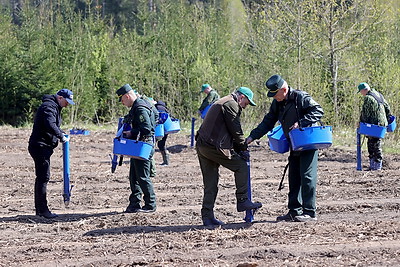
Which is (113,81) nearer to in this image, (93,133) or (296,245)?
(93,133)

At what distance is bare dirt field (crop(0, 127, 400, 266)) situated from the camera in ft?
22.0

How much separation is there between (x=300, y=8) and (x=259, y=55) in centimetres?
259

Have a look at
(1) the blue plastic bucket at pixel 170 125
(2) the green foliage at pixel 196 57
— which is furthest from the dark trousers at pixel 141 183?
(2) the green foliage at pixel 196 57

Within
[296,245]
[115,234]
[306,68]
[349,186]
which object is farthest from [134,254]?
[306,68]

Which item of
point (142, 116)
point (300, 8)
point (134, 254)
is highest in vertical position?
point (300, 8)

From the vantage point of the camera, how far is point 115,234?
26.5ft

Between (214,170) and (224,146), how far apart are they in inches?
18.6

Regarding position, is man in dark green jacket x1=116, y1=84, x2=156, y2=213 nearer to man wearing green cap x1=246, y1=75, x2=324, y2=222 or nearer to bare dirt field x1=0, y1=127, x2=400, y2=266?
bare dirt field x1=0, y1=127, x2=400, y2=266

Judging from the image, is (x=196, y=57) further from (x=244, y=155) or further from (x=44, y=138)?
(x=244, y=155)

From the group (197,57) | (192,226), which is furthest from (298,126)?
(197,57)

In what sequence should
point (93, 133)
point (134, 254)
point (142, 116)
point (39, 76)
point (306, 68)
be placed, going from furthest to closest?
point (39, 76) → point (93, 133) → point (306, 68) → point (142, 116) → point (134, 254)

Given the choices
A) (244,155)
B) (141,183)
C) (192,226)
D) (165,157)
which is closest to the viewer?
(244,155)

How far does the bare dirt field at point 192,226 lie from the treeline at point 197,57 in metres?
8.25

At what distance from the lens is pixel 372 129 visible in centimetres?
1308
